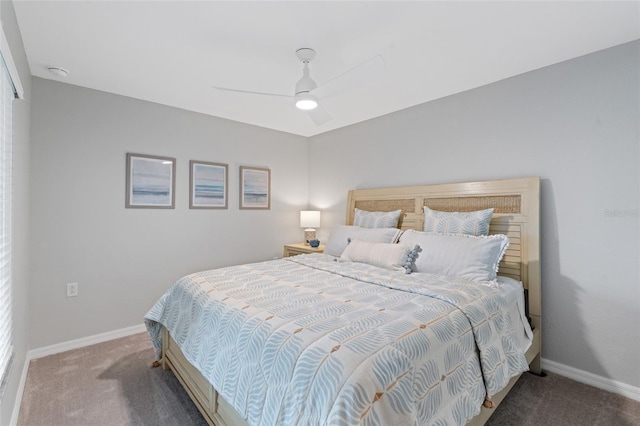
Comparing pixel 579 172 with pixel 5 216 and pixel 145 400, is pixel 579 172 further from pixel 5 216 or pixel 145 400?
pixel 5 216

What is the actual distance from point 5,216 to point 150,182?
1.66m

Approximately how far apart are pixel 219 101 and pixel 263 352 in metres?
2.67

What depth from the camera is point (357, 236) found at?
3.06 metres

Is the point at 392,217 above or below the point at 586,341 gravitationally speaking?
above

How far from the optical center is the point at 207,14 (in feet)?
5.89

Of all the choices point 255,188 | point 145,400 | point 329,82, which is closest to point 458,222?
point 329,82

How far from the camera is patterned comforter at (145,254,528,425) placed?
1071 millimetres

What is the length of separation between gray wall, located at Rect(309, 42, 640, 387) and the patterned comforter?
82 cm

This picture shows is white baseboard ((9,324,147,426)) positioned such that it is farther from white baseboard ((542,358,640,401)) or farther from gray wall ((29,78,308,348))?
white baseboard ((542,358,640,401))

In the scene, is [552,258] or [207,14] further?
[552,258]

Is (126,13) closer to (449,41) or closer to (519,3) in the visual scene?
(449,41)

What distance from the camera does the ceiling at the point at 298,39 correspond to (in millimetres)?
1744

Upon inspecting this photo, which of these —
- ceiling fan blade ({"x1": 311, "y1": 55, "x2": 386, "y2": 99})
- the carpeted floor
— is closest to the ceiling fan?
ceiling fan blade ({"x1": 311, "y1": 55, "x2": 386, "y2": 99})

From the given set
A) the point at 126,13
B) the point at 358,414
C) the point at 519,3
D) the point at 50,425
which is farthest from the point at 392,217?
the point at 50,425
